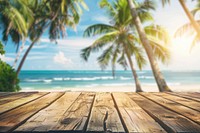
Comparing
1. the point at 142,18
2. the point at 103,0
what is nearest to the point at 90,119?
the point at 142,18

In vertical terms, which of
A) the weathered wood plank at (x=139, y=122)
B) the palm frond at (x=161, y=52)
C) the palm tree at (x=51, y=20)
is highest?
the palm tree at (x=51, y=20)

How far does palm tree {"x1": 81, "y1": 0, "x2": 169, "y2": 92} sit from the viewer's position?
12180 mm

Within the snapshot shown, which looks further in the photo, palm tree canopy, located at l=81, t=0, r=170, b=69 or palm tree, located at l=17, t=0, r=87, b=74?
palm tree, located at l=17, t=0, r=87, b=74

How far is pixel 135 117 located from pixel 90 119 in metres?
0.30

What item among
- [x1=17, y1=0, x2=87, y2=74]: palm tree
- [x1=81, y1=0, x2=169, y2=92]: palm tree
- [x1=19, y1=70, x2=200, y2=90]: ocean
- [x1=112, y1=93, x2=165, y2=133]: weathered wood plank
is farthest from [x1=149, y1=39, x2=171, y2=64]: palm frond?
[x1=19, y1=70, x2=200, y2=90]: ocean

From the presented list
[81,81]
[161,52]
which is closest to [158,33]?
[161,52]

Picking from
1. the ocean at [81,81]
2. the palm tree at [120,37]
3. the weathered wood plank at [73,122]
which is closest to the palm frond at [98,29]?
the palm tree at [120,37]

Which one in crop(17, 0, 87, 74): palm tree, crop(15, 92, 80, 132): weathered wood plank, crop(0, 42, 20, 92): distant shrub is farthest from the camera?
crop(17, 0, 87, 74): palm tree

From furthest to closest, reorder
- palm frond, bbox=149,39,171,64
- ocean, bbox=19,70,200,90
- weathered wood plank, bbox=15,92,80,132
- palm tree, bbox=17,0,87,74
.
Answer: ocean, bbox=19,70,200,90 → palm tree, bbox=17,0,87,74 → palm frond, bbox=149,39,171,64 → weathered wood plank, bbox=15,92,80,132

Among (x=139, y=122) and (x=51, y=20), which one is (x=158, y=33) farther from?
(x=139, y=122)

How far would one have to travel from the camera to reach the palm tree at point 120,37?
12.2 m

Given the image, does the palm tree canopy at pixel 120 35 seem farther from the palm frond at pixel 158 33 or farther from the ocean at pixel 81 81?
the ocean at pixel 81 81

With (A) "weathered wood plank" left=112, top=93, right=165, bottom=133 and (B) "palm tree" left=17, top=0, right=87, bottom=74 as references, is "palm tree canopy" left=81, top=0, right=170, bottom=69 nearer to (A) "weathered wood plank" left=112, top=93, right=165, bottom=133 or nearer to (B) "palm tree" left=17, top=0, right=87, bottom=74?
(B) "palm tree" left=17, top=0, right=87, bottom=74

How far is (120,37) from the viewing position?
12.6 metres
